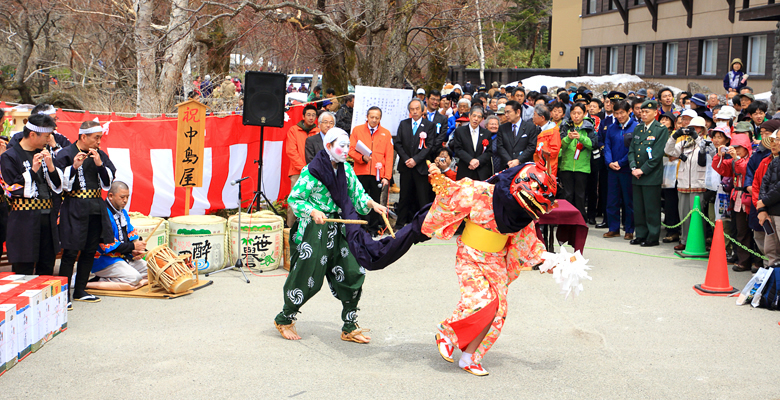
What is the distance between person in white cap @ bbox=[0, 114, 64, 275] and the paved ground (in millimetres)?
728

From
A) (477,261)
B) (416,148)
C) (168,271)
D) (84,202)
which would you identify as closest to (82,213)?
(84,202)

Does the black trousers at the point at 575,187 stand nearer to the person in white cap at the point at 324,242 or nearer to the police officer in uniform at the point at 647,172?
the police officer in uniform at the point at 647,172

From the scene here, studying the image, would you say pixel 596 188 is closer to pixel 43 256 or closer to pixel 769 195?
pixel 769 195

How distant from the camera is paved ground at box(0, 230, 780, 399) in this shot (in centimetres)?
472

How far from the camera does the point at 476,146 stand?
31.9 feet

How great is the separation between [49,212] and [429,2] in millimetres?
8794

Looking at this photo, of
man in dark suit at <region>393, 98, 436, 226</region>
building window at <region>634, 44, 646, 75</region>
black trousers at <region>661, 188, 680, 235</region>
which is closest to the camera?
black trousers at <region>661, 188, 680, 235</region>

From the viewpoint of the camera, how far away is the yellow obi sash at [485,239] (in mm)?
4945

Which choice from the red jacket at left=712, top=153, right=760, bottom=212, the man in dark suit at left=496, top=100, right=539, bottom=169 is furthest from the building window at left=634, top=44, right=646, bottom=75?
the red jacket at left=712, top=153, right=760, bottom=212

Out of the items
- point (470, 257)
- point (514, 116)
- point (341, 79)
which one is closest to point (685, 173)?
Answer: point (514, 116)

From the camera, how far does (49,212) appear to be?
246 inches

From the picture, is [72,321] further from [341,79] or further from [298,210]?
[341,79]

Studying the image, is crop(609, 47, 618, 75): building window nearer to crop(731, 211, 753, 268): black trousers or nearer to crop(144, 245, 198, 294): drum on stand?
crop(731, 211, 753, 268): black trousers

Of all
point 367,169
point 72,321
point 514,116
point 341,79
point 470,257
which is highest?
point 341,79
